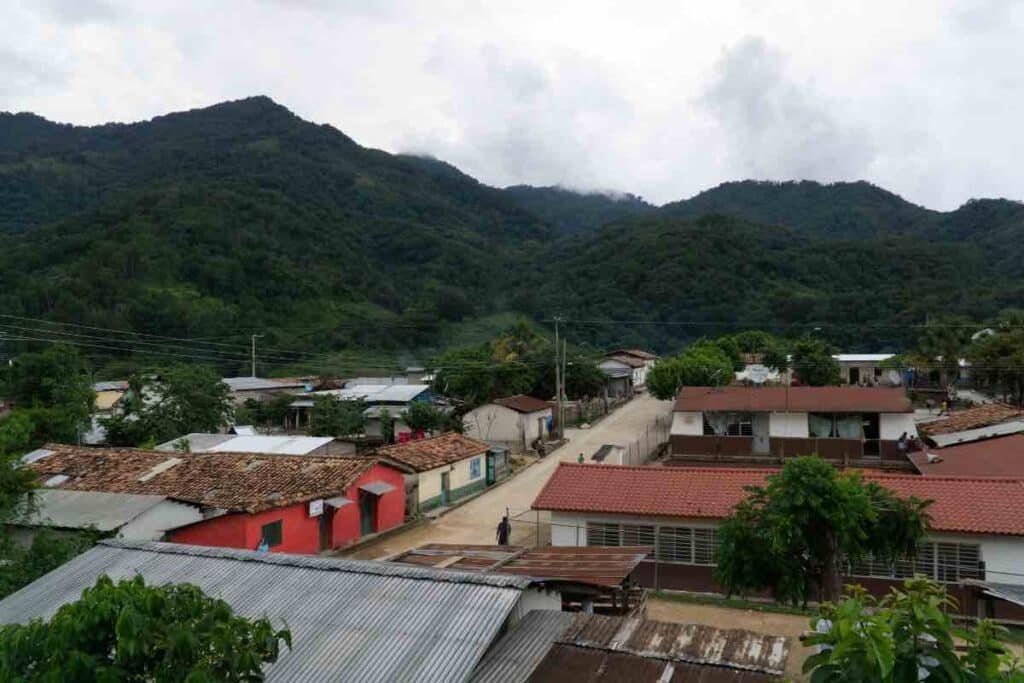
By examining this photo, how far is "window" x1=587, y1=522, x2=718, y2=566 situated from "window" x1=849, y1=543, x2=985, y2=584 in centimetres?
308

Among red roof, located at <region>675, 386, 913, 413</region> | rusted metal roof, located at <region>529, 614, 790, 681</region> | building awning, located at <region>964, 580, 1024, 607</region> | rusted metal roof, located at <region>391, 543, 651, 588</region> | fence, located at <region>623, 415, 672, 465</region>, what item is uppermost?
red roof, located at <region>675, 386, 913, 413</region>

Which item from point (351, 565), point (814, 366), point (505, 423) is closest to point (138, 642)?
point (351, 565)

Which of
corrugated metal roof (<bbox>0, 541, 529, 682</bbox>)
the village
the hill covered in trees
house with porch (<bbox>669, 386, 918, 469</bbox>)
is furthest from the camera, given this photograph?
the hill covered in trees

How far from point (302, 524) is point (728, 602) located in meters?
10.8

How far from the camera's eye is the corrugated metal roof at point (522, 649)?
6840 mm

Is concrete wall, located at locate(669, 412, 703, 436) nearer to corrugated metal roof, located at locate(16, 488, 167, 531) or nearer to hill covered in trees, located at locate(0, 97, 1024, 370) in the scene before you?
corrugated metal roof, located at locate(16, 488, 167, 531)

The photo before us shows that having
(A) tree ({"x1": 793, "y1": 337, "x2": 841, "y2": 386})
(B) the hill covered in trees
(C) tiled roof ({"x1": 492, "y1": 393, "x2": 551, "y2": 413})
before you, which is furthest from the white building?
(B) the hill covered in trees

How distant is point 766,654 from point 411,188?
503ft

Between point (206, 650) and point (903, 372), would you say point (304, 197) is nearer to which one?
point (903, 372)

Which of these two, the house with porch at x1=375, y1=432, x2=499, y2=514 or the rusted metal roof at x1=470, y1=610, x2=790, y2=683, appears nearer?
the rusted metal roof at x1=470, y1=610, x2=790, y2=683

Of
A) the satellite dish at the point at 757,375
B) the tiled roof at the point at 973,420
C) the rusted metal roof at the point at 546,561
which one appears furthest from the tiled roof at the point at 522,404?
the rusted metal roof at the point at 546,561

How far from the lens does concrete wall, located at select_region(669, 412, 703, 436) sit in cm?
3139

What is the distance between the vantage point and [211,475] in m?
20.5

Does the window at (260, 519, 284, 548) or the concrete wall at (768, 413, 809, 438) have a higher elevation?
the concrete wall at (768, 413, 809, 438)
